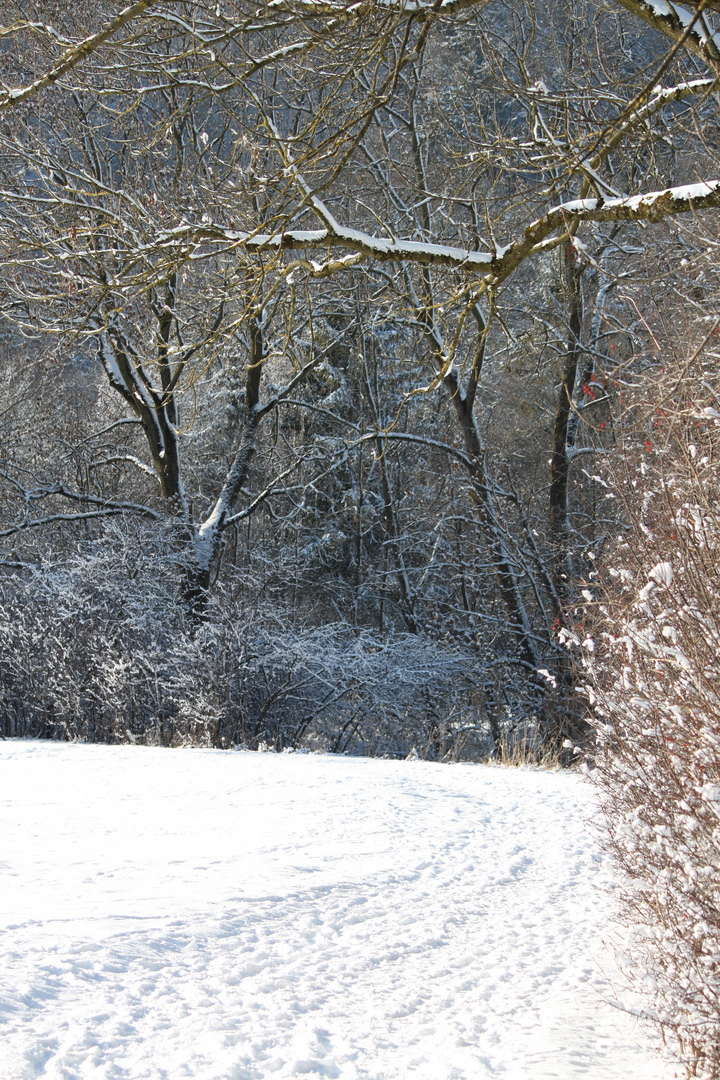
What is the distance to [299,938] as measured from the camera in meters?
3.55

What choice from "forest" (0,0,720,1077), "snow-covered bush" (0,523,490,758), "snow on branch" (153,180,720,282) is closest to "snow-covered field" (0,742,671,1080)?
"forest" (0,0,720,1077)

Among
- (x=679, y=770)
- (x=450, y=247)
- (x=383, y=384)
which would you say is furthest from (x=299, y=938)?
(x=383, y=384)

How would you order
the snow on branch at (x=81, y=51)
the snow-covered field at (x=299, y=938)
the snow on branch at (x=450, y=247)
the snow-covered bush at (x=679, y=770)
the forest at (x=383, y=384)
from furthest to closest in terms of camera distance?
the snow on branch at (x=450, y=247)
the snow on branch at (x=81, y=51)
the forest at (x=383, y=384)
the snow-covered field at (x=299, y=938)
the snow-covered bush at (x=679, y=770)

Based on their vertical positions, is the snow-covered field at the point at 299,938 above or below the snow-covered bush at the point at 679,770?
below

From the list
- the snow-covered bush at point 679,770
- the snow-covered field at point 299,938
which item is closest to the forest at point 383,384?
the snow-covered bush at point 679,770

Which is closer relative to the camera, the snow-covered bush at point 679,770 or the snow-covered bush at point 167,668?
the snow-covered bush at point 679,770

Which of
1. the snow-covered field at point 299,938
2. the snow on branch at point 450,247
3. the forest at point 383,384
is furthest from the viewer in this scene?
the snow on branch at point 450,247

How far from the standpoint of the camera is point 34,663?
9516mm

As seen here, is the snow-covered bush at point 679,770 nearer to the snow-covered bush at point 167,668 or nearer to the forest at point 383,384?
the forest at point 383,384

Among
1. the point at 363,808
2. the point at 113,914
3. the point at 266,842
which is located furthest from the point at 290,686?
the point at 113,914

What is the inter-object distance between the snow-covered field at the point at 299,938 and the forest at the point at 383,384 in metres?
0.55

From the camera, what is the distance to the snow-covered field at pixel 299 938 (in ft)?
8.83

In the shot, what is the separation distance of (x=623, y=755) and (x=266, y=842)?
225cm

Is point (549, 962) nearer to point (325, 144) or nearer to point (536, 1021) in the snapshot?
point (536, 1021)
